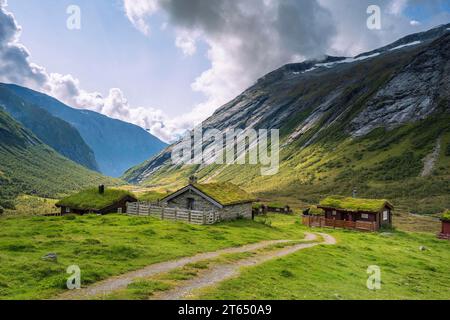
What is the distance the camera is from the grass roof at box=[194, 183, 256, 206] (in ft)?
145

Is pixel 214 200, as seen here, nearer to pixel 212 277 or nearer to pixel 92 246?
pixel 92 246

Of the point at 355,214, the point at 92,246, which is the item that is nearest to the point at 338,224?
the point at 355,214

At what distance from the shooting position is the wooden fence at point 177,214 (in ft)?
131

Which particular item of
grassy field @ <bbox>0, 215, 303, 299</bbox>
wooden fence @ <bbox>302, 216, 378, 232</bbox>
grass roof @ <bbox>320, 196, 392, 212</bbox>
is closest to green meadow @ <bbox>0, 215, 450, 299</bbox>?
grassy field @ <bbox>0, 215, 303, 299</bbox>

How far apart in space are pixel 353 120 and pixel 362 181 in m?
60.8

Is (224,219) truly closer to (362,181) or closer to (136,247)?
(136,247)

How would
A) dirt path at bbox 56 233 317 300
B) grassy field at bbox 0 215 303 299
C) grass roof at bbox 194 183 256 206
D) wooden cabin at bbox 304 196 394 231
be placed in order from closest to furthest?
1. dirt path at bbox 56 233 317 300
2. grassy field at bbox 0 215 303 299
3. grass roof at bbox 194 183 256 206
4. wooden cabin at bbox 304 196 394 231

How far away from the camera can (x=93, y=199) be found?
183ft

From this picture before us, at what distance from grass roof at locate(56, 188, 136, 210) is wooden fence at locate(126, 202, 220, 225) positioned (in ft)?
36.4

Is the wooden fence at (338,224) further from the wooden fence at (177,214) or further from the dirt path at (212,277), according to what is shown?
the dirt path at (212,277)

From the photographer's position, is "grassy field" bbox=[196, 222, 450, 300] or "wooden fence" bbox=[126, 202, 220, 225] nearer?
"grassy field" bbox=[196, 222, 450, 300]

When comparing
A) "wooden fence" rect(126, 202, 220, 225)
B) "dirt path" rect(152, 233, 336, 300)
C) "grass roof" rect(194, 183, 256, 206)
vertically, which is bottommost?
"dirt path" rect(152, 233, 336, 300)

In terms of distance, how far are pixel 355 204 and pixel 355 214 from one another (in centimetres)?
172

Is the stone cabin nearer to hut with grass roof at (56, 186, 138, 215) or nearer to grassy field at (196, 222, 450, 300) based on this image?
hut with grass roof at (56, 186, 138, 215)
